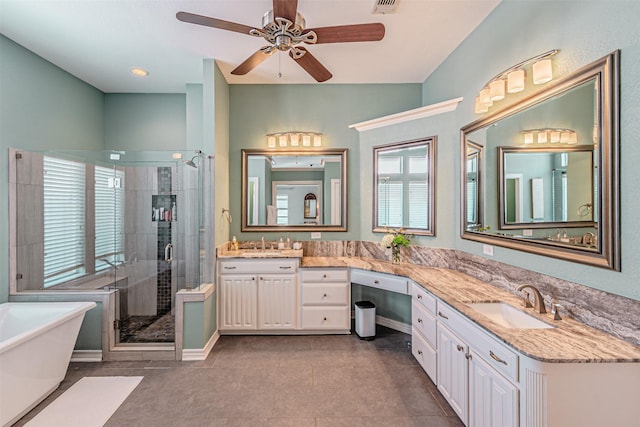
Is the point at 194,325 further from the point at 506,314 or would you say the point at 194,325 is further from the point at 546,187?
the point at 546,187

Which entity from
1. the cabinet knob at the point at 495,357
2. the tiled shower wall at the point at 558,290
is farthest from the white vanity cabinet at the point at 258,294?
the cabinet knob at the point at 495,357

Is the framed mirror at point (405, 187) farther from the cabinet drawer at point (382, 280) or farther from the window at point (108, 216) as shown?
the window at point (108, 216)

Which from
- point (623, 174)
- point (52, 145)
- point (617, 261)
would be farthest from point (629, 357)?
point (52, 145)

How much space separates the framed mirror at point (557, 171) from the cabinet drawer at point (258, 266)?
196cm

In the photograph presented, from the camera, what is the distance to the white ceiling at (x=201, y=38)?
230 cm

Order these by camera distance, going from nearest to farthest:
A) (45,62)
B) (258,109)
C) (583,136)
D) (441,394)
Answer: (583,136), (441,394), (45,62), (258,109)

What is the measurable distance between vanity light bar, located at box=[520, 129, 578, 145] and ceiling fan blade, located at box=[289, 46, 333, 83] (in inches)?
65.2

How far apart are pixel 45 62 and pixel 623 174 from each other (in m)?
4.90

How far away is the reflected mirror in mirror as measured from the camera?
1.59 meters

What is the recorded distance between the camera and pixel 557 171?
1775 mm

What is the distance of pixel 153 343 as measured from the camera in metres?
2.92

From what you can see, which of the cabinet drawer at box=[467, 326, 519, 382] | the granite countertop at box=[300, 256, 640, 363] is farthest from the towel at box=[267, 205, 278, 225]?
the cabinet drawer at box=[467, 326, 519, 382]

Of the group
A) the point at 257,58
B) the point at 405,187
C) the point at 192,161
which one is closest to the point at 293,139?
the point at 192,161

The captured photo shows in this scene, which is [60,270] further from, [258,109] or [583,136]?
[583,136]
